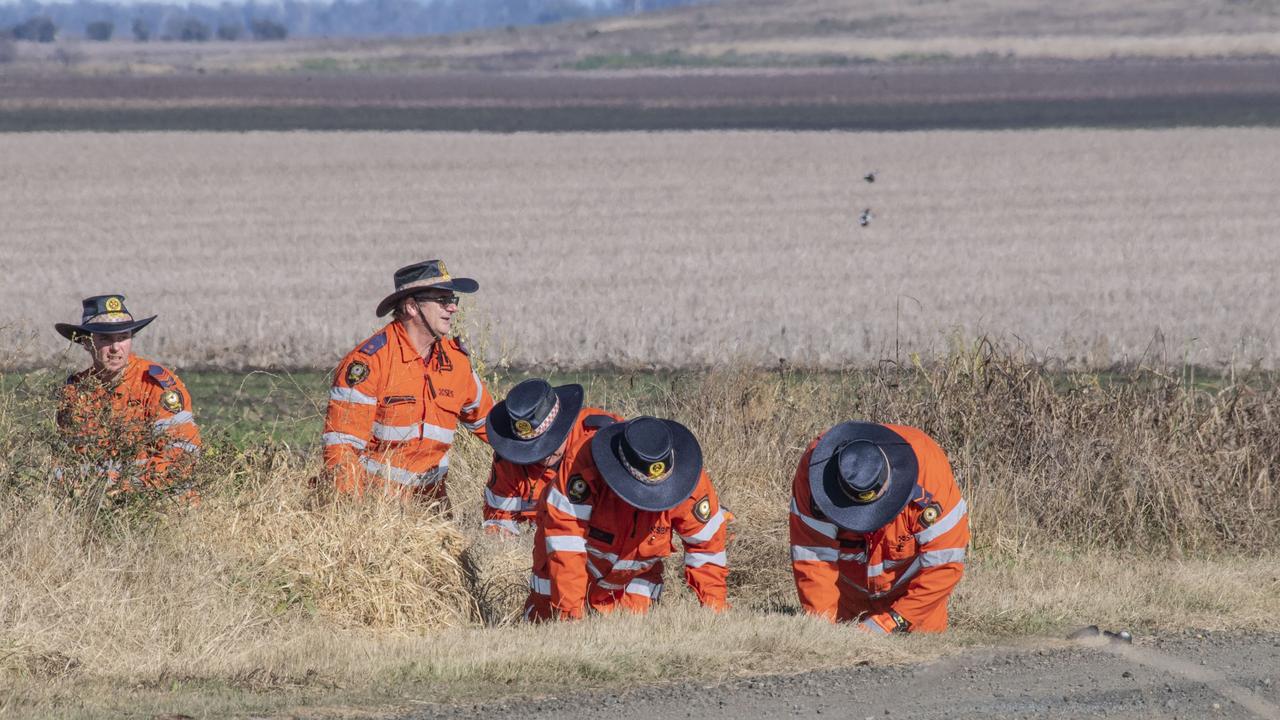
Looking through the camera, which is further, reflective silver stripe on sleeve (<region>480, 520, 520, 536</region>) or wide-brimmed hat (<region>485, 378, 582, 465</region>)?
reflective silver stripe on sleeve (<region>480, 520, 520, 536</region>)

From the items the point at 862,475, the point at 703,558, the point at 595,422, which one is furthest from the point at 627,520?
the point at 862,475

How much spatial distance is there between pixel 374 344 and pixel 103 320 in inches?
56.1

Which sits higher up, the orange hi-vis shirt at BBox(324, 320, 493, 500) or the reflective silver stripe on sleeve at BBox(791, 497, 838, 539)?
the orange hi-vis shirt at BBox(324, 320, 493, 500)

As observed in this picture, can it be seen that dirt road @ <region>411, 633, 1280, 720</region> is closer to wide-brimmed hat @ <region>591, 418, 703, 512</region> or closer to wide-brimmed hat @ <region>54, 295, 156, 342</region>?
wide-brimmed hat @ <region>591, 418, 703, 512</region>

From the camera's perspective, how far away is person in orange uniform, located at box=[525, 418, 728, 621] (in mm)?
7102

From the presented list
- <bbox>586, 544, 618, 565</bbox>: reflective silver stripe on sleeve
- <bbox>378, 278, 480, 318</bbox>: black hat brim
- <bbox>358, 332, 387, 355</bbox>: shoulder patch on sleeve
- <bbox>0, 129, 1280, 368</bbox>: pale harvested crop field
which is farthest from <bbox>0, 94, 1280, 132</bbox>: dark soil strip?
<bbox>586, 544, 618, 565</bbox>: reflective silver stripe on sleeve

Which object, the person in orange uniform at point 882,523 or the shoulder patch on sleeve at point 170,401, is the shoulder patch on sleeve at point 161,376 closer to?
the shoulder patch on sleeve at point 170,401

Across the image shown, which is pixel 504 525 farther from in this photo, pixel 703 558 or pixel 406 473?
pixel 703 558

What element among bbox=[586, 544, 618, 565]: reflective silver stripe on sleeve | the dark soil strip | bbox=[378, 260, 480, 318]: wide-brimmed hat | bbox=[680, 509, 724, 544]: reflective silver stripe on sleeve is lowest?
bbox=[586, 544, 618, 565]: reflective silver stripe on sleeve

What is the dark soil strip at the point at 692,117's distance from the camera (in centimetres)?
5928

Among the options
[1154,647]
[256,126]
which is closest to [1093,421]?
[1154,647]

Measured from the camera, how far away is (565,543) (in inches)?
289

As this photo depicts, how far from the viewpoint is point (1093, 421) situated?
35.6ft

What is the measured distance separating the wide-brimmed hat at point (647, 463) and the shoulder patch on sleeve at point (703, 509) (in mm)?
163
